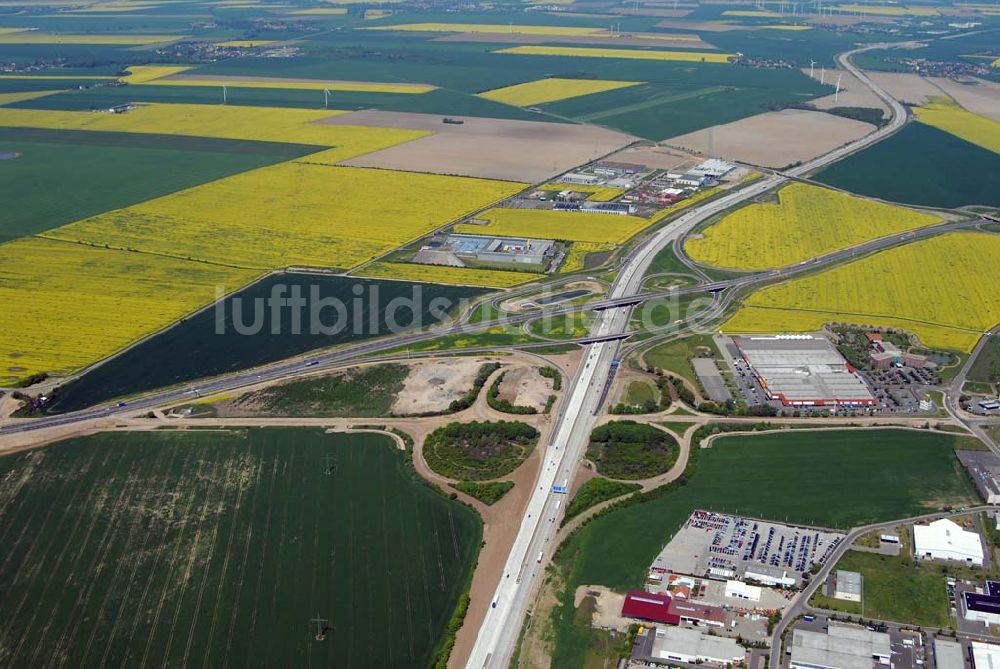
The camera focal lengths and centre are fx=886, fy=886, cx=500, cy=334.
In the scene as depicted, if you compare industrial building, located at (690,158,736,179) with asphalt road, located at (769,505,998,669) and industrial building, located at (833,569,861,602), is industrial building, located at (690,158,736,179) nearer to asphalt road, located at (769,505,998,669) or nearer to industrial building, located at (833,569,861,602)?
asphalt road, located at (769,505,998,669)

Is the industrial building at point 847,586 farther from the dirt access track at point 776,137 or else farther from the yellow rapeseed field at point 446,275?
the dirt access track at point 776,137

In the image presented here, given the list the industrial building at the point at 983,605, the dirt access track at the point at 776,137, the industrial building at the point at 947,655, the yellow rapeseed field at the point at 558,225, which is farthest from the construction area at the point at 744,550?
the dirt access track at the point at 776,137

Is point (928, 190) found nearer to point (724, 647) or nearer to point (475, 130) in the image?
point (475, 130)

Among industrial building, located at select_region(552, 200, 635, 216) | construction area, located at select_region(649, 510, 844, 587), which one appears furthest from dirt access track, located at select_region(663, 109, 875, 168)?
construction area, located at select_region(649, 510, 844, 587)

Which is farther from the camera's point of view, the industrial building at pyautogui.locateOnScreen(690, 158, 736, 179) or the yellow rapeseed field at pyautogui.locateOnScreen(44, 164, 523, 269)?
the industrial building at pyautogui.locateOnScreen(690, 158, 736, 179)

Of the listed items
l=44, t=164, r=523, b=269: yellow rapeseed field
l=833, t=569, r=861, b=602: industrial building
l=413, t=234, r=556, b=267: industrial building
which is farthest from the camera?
l=44, t=164, r=523, b=269: yellow rapeseed field
